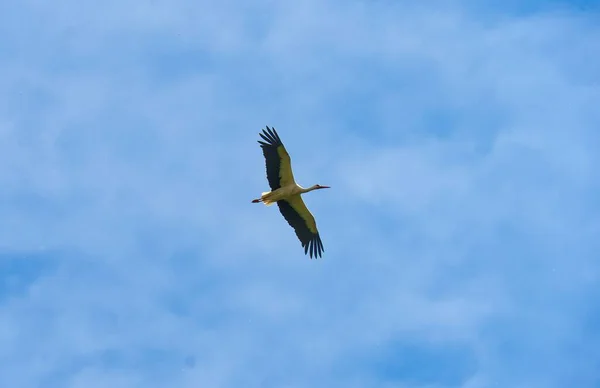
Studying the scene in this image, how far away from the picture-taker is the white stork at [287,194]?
1736 inches

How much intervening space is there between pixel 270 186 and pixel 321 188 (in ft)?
8.50

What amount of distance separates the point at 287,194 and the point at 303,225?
4.93 ft

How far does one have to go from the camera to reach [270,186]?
45.1m

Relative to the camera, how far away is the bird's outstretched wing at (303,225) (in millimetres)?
45812

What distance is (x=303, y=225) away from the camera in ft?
151

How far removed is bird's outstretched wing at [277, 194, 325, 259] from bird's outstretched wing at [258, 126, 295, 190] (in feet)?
3.78

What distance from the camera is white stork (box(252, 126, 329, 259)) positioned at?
4409 centimetres

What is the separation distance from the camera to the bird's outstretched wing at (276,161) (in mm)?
44000

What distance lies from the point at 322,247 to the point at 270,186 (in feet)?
9.99

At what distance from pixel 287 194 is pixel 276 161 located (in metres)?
1.46

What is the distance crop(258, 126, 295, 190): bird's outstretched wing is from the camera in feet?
144

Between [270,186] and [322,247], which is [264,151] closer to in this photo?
[270,186]

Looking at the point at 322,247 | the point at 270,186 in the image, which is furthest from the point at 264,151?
the point at 322,247

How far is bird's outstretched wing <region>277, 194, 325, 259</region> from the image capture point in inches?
1804
